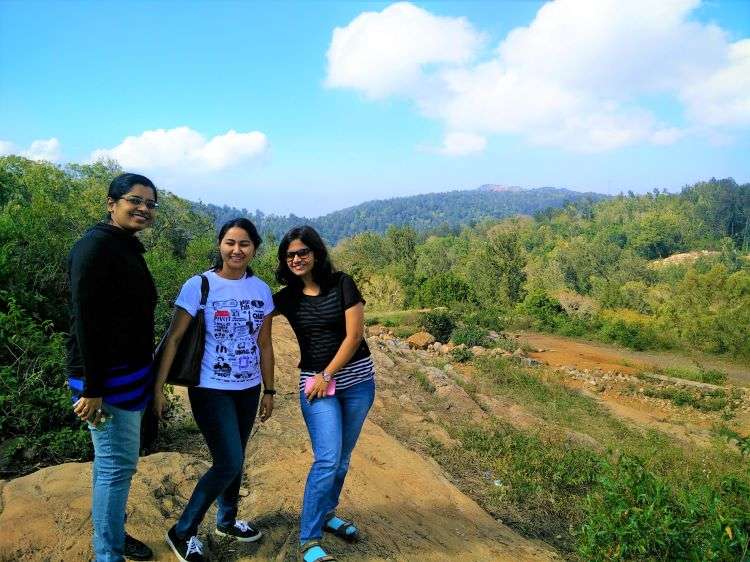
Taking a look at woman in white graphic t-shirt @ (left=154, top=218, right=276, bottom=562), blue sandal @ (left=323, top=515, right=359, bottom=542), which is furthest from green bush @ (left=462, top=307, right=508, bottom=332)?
woman in white graphic t-shirt @ (left=154, top=218, right=276, bottom=562)

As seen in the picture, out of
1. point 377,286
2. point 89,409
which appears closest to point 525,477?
point 89,409

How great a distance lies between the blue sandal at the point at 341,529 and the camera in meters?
2.54

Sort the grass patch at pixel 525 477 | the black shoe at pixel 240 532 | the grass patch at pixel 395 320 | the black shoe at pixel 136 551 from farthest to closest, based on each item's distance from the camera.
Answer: the grass patch at pixel 395 320, the grass patch at pixel 525 477, the black shoe at pixel 240 532, the black shoe at pixel 136 551

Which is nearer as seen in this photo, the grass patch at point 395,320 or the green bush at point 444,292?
the grass patch at point 395,320

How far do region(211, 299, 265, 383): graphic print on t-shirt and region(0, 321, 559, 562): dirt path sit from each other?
0.87 m

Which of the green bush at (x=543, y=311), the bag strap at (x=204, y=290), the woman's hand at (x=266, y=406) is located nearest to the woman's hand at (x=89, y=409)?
the bag strap at (x=204, y=290)

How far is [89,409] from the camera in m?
1.75

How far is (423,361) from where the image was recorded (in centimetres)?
1005

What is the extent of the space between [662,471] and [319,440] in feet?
14.0

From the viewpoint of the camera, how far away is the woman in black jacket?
5.69 ft

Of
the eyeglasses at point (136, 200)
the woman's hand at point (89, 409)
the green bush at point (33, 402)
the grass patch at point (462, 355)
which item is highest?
the eyeglasses at point (136, 200)

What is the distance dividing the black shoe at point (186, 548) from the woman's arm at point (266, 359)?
1.87ft

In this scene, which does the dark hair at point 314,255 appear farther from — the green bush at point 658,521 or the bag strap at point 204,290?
the green bush at point 658,521

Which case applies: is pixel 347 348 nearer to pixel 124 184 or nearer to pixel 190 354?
pixel 190 354
